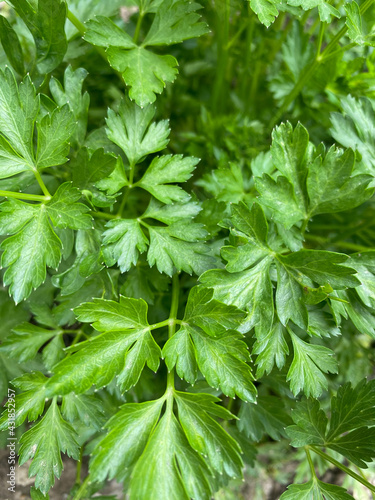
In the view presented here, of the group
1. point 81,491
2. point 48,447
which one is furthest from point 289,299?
point 81,491

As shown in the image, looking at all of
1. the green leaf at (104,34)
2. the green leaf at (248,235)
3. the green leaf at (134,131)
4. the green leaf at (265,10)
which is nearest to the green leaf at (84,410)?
the green leaf at (248,235)

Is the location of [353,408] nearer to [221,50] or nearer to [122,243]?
[122,243]

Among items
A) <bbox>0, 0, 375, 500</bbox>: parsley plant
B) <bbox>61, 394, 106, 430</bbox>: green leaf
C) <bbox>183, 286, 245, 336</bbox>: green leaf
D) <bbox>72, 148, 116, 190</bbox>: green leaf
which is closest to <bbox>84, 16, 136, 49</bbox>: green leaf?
<bbox>0, 0, 375, 500</bbox>: parsley plant

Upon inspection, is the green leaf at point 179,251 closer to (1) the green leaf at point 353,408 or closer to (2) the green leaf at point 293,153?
(2) the green leaf at point 293,153

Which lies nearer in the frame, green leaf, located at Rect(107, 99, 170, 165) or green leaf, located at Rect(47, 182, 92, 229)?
green leaf, located at Rect(47, 182, 92, 229)

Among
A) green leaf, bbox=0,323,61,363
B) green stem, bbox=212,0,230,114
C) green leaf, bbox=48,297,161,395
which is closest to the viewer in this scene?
green leaf, bbox=48,297,161,395

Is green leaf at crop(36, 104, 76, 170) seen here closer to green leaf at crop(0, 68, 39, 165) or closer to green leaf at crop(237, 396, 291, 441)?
green leaf at crop(0, 68, 39, 165)

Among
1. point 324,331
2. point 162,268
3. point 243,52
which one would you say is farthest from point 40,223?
point 243,52
